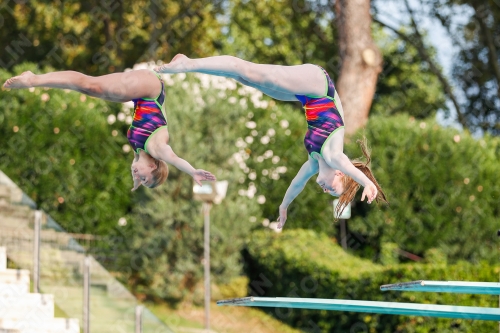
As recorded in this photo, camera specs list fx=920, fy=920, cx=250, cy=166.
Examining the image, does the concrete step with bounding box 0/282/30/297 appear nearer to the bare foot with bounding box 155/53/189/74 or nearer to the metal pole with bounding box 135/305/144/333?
the metal pole with bounding box 135/305/144/333

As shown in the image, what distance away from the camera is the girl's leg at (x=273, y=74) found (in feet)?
17.9

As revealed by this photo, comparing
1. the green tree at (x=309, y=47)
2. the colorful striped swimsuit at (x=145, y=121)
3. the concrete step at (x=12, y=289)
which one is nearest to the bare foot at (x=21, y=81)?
the colorful striped swimsuit at (x=145, y=121)

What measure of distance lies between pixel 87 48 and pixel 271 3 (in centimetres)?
573

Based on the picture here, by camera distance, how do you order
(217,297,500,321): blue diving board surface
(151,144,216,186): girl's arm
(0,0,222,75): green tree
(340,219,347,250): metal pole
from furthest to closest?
(0,0,222,75): green tree
(340,219,347,250): metal pole
(217,297,500,321): blue diving board surface
(151,144,216,186): girl's arm

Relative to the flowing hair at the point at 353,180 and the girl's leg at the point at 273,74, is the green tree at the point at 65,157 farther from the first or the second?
the girl's leg at the point at 273,74

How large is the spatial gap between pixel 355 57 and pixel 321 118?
503 inches

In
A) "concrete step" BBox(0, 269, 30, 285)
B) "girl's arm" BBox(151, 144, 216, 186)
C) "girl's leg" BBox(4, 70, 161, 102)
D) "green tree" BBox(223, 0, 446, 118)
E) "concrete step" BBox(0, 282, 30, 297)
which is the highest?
"green tree" BBox(223, 0, 446, 118)

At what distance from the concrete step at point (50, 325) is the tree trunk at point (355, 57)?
7752mm

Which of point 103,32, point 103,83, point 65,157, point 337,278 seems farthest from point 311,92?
point 103,32

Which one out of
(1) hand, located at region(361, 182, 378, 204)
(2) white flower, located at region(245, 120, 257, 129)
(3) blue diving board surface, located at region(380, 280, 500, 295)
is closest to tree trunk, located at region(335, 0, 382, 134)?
(2) white flower, located at region(245, 120, 257, 129)

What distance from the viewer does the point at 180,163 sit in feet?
18.6

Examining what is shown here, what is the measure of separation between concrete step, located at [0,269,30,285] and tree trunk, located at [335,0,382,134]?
7.69 m

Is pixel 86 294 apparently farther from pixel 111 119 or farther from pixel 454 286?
pixel 454 286

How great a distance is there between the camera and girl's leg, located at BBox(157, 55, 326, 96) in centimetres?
547
